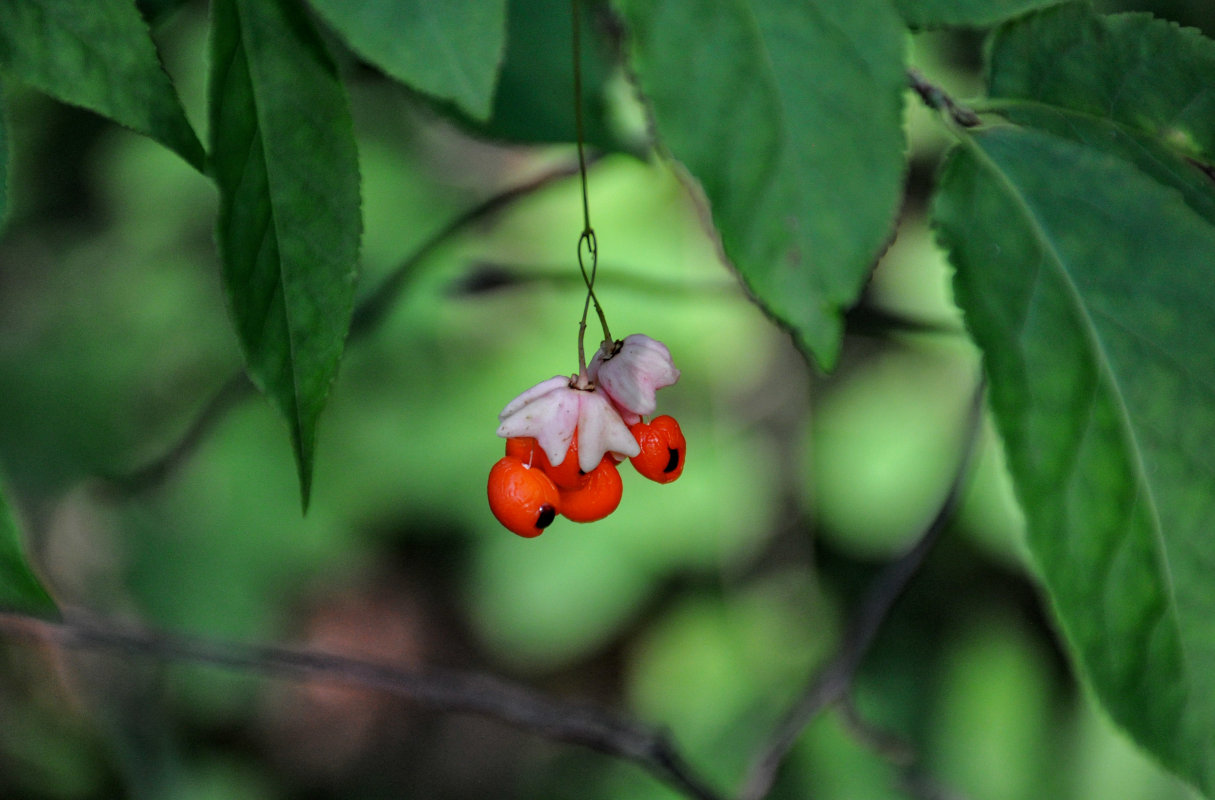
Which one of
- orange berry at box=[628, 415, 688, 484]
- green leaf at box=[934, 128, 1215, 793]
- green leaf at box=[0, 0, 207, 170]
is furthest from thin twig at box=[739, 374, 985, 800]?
green leaf at box=[0, 0, 207, 170]

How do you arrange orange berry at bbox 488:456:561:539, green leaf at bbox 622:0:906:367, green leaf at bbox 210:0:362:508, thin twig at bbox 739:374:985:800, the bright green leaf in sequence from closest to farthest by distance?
green leaf at bbox 622:0:906:367, green leaf at bbox 210:0:362:508, orange berry at bbox 488:456:561:539, the bright green leaf, thin twig at bbox 739:374:985:800

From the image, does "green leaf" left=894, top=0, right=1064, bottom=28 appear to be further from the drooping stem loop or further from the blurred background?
the blurred background

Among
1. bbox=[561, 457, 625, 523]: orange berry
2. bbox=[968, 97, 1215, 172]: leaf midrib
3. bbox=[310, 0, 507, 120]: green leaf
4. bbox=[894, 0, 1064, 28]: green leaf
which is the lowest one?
bbox=[561, 457, 625, 523]: orange berry

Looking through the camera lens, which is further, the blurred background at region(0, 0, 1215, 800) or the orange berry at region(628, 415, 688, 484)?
the blurred background at region(0, 0, 1215, 800)

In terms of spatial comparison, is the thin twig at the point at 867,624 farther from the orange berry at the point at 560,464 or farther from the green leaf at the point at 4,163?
the green leaf at the point at 4,163

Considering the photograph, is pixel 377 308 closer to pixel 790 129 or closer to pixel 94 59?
pixel 94 59

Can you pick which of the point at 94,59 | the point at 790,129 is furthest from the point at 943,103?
the point at 94,59
